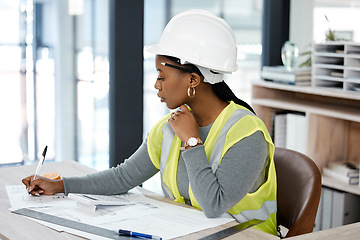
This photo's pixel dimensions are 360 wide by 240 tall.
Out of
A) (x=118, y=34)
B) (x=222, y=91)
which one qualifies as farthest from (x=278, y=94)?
(x=222, y=91)

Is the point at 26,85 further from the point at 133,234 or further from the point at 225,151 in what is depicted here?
the point at 133,234

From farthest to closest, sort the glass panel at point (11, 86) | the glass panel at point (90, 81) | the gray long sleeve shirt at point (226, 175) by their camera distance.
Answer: the glass panel at point (11, 86), the glass panel at point (90, 81), the gray long sleeve shirt at point (226, 175)

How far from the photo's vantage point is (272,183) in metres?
1.71

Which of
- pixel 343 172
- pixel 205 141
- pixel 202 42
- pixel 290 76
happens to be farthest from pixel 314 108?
pixel 202 42

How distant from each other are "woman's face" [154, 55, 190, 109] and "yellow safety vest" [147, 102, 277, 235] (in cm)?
15

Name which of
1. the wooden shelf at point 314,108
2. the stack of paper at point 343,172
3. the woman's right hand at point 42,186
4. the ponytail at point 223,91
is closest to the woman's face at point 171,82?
the ponytail at point 223,91

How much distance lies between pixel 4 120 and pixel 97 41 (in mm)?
1021

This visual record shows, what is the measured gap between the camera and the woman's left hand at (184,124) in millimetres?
1669

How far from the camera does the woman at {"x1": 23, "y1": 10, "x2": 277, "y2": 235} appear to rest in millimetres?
1594

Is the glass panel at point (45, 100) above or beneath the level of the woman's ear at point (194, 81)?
beneath

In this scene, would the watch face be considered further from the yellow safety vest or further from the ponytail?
the ponytail

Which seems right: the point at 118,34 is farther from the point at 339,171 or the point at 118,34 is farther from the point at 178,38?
the point at 339,171

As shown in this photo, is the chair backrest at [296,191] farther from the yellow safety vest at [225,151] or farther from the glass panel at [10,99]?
the glass panel at [10,99]

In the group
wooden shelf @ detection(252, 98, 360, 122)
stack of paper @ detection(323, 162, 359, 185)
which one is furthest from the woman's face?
stack of paper @ detection(323, 162, 359, 185)
